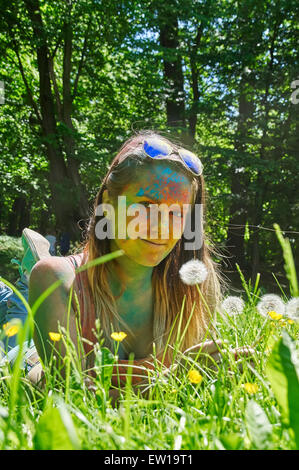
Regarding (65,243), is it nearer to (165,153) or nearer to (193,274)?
(165,153)

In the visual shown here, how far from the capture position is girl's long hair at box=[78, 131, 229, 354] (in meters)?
1.66

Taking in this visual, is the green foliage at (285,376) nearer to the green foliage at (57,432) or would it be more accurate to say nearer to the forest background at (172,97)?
the green foliage at (57,432)

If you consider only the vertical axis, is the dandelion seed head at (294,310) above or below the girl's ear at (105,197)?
below

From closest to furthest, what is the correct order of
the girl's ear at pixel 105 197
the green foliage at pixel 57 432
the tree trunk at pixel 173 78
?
the green foliage at pixel 57 432 < the girl's ear at pixel 105 197 < the tree trunk at pixel 173 78

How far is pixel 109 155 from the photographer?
9.88 m

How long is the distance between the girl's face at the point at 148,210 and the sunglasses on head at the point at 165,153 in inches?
1.9

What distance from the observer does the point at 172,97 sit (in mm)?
11062

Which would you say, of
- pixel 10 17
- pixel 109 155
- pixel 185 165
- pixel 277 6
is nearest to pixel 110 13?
pixel 10 17

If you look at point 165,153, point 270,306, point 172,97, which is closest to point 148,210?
point 165,153

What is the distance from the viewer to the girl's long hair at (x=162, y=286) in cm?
166

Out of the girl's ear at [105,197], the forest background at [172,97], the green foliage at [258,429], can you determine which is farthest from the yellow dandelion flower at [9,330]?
the forest background at [172,97]

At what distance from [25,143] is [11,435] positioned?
12179 millimetres

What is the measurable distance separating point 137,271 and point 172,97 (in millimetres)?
10273
